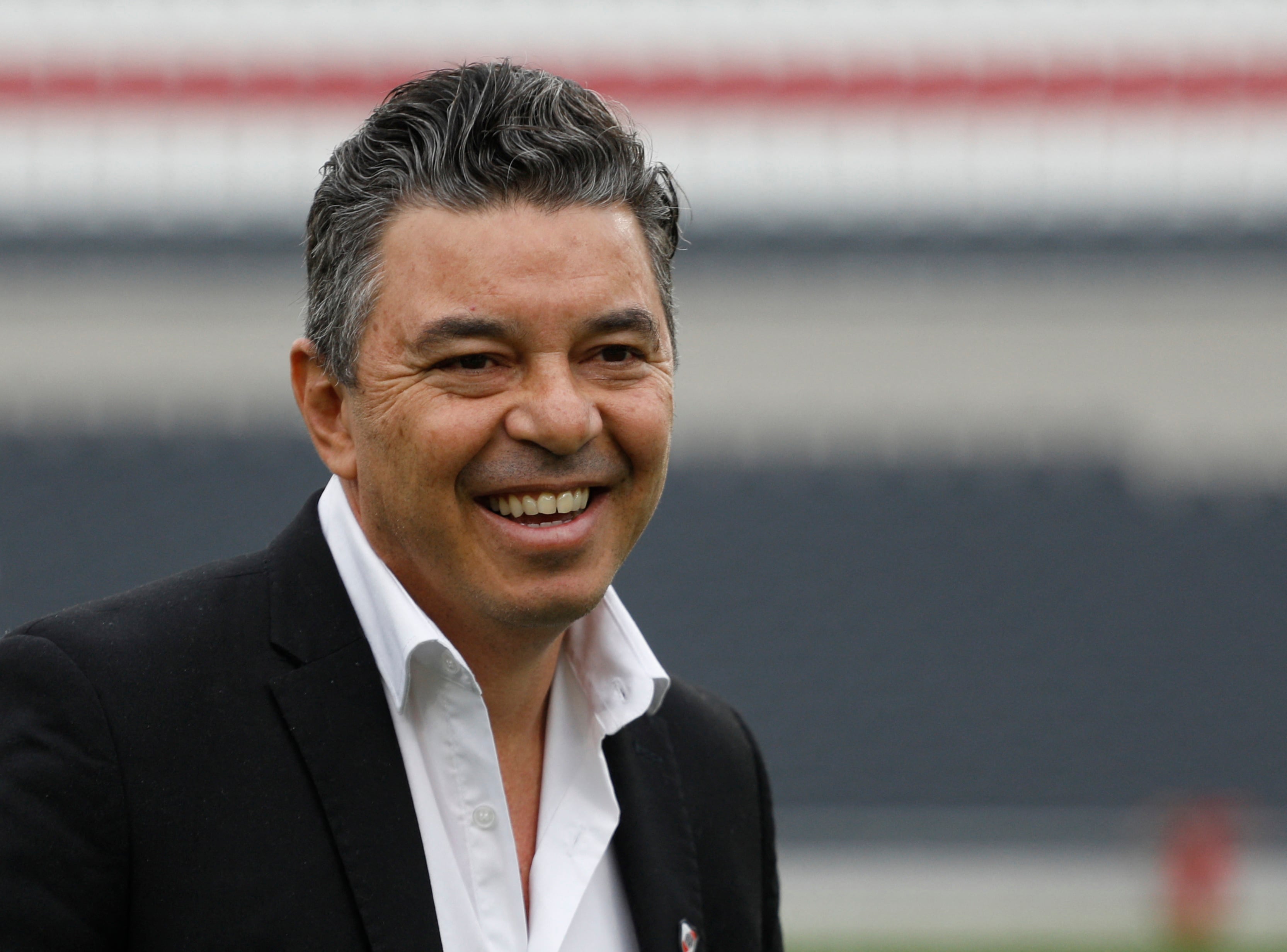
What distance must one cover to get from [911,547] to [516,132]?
10.1 m

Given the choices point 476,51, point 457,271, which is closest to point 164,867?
point 457,271

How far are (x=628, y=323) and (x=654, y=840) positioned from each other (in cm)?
56

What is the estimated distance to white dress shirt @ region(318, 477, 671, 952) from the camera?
1.56 meters

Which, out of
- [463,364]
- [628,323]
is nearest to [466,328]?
[463,364]

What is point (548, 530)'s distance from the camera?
5.21ft

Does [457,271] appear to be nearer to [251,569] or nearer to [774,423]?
[251,569]

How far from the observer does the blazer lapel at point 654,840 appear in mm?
1711

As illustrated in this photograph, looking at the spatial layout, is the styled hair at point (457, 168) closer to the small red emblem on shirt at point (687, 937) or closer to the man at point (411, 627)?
the man at point (411, 627)

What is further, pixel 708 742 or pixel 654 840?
pixel 708 742

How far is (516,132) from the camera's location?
1598mm

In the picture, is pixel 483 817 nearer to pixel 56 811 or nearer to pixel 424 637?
pixel 424 637

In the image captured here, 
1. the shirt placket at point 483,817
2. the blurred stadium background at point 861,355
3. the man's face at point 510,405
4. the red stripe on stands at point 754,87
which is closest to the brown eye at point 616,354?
the man's face at point 510,405

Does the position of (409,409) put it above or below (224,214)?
below

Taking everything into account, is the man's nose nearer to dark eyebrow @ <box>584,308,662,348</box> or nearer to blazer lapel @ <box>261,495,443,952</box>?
dark eyebrow @ <box>584,308,662,348</box>
